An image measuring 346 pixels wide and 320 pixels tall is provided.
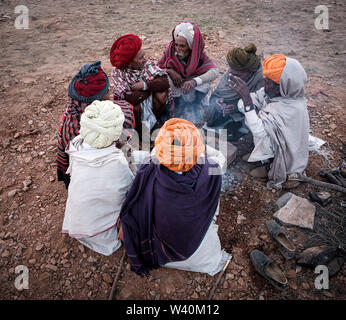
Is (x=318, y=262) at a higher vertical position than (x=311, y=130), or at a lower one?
lower

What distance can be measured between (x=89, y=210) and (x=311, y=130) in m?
3.62

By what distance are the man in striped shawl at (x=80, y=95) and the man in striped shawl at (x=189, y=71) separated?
53.4 inches

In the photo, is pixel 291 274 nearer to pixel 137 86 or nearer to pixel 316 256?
pixel 316 256

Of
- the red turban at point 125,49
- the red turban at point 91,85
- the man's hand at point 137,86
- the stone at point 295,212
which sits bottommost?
the stone at point 295,212

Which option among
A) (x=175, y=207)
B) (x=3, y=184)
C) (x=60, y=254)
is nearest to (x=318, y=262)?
(x=175, y=207)

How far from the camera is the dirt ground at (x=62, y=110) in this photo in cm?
230

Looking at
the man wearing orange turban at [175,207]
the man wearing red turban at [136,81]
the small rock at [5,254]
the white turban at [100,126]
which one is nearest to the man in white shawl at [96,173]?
the white turban at [100,126]

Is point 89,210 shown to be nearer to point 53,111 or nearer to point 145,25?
point 53,111

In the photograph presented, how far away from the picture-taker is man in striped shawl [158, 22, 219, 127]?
11.1ft

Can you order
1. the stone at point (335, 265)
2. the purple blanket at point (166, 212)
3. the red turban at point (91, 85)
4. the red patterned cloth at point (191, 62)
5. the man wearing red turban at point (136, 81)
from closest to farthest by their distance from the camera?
the purple blanket at point (166, 212) < the stone at point (335, 265) < the red turban at point (91, 85) < the man wearing red turban at point (136, 81) < the red patterned cloth at point (191, 62)

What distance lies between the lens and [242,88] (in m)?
2.91

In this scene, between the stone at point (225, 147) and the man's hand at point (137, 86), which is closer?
the stone at point (225, 147)

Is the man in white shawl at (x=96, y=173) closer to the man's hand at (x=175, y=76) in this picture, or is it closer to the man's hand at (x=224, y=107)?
the man's hand at (x=175, y=76)
